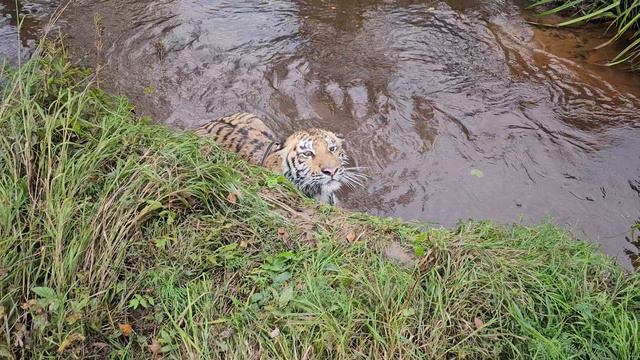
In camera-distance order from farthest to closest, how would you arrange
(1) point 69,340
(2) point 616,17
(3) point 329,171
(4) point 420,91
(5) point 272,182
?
1. (2) point 616,17
2. (4) point 420,91
3. (3) point 329,171
4. (5) point 272,182
5. (1) point 69,340

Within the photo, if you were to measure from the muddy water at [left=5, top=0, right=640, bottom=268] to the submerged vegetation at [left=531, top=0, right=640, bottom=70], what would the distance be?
218mm

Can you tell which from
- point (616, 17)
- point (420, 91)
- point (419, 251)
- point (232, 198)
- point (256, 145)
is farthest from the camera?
point (616, 17)

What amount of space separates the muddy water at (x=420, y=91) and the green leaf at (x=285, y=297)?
1.92 m

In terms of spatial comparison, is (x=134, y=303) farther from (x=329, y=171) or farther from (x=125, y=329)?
(x=329, y=171)

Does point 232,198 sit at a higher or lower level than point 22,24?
higher

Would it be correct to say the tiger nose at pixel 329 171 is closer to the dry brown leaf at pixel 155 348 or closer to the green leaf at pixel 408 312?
the green leaf at pixel 408 312

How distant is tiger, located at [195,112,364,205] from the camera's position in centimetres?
459

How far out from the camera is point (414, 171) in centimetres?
528

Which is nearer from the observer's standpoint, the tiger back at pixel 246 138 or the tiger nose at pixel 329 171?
the tiger nose at pixel 329 171

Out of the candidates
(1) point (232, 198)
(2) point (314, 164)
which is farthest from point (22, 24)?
(1) point (232, 198)

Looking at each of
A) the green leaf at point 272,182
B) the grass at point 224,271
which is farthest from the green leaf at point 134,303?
the green leaf at point 272,182

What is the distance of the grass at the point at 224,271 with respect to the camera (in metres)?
2.95

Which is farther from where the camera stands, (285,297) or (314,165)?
(314,165)

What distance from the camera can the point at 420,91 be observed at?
20.4ft
